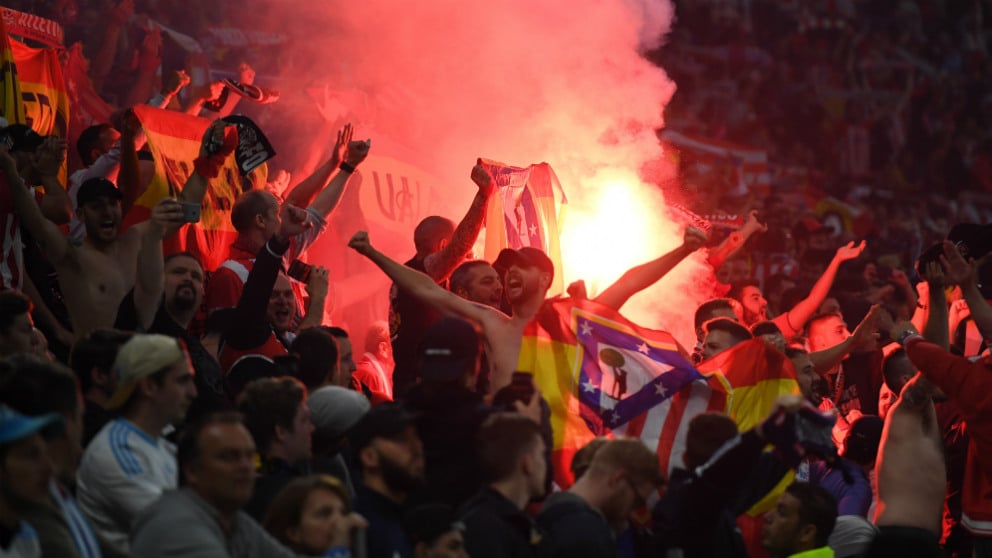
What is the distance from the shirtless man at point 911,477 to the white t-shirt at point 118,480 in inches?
132

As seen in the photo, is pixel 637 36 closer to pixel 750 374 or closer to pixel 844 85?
pixel 750 374

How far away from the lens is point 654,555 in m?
4.47

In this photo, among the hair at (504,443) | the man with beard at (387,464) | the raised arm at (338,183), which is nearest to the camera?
the man with beard at (387,464)

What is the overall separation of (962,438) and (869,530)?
3.57 feet

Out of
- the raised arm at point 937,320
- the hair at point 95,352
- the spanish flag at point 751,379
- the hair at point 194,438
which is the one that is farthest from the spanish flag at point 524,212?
the hair at point 194,438

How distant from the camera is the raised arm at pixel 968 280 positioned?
19.9 ft

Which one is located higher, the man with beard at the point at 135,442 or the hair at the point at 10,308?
the hair at the point at 10,308

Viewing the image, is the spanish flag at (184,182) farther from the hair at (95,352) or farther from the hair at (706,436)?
the hair at (706,436)

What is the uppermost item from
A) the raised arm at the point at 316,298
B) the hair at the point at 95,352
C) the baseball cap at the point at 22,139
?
the baseball cap at the point at 22,139

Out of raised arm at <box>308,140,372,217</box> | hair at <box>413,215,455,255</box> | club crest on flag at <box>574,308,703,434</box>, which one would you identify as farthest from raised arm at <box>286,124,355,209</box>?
club crest on flag at <box>574,308,703,434</box>

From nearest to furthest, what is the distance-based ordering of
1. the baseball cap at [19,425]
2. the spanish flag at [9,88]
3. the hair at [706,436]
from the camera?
the baseball cap at [19,425] → the hair at [706,436] → the spanish flag at [9,88]

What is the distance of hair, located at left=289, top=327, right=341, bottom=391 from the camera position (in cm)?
491

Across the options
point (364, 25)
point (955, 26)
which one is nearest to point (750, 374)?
point (364, 25)

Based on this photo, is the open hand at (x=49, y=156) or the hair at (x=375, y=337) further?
the hair at (x=375, y=337)
